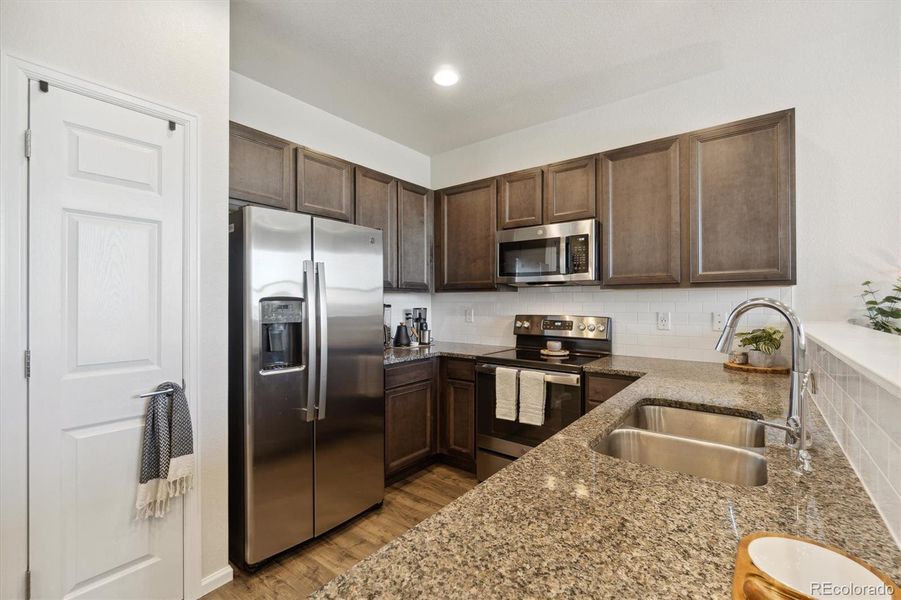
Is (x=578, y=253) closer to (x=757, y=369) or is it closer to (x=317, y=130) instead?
(x=757, y=369)

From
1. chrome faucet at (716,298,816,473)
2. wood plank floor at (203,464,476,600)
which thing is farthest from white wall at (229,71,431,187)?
chrome faucet at (716,298,816,473)

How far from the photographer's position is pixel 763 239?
2.20 meters

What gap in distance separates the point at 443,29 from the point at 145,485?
8.08 ft

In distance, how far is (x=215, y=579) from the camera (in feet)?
6.00

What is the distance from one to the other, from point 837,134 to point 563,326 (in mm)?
1876

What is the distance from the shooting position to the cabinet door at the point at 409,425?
2.78 meters

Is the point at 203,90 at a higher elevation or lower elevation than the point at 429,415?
higher

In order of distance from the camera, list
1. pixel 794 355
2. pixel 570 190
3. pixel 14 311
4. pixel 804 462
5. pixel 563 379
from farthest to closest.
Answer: pixel 570 190 → pixel 563 379 → pixel 14 311 → pixel 794 355 → pixel 804 462

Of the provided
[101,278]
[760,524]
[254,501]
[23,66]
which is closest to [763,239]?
[760,524]

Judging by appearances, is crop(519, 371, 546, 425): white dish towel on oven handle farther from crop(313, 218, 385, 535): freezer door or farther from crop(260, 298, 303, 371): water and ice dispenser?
crop(260, 298, 303, 371): water and ice dispenser

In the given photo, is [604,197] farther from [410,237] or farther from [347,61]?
[347,61]

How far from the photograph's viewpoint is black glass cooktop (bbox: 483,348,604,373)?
2.55 meters

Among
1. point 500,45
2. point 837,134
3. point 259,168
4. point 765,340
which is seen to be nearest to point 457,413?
point 765,340

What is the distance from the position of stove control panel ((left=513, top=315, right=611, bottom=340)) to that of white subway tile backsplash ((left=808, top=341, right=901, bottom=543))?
5.51 feet
